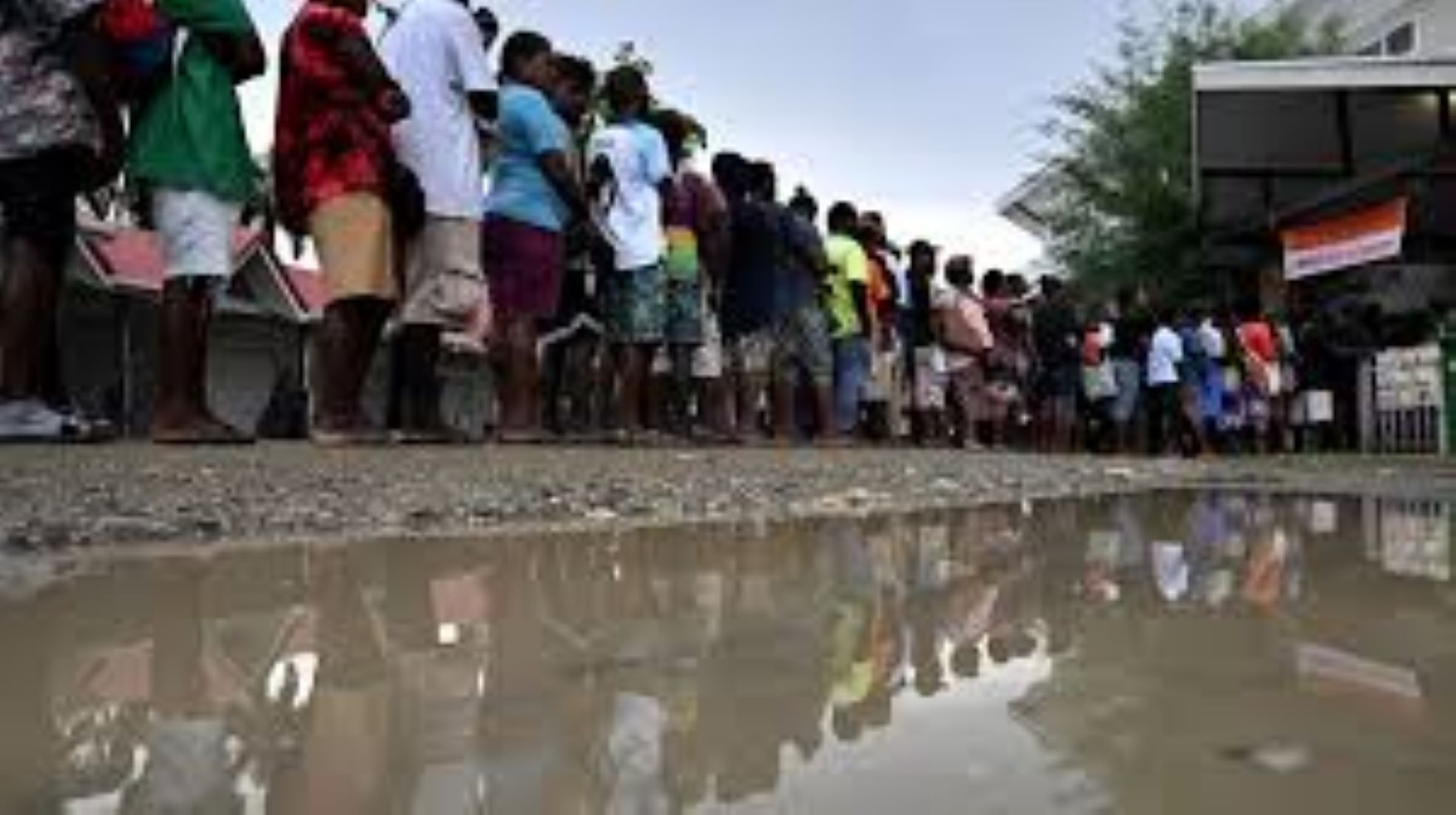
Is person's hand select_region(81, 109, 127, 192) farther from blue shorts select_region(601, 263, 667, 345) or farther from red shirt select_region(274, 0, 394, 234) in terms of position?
blue shorts select_region(601, 263, 667, 345)

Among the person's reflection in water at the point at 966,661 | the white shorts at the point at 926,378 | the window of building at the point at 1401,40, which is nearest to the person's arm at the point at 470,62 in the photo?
the person's reflection in water at the point at 966,661

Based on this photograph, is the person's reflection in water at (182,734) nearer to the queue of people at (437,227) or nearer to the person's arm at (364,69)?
the queue of people at (437,227)

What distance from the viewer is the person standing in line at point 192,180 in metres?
5.68

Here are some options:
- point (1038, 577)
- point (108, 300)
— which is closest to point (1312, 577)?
point (1038, 577)

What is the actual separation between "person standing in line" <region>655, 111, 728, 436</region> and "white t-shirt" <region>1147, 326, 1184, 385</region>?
7660 mm

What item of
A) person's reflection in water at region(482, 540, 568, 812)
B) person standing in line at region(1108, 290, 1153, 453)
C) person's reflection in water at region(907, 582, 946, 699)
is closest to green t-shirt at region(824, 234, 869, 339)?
person standing in line at region(1108, 290, 1153, 453)

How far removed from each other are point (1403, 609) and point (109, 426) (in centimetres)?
398

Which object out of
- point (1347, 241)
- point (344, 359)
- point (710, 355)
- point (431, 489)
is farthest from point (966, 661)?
point (1347, 241)

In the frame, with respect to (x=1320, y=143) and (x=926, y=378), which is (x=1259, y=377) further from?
(x=926, y=378)

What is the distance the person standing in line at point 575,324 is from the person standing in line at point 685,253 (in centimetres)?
44

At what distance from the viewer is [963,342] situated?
1335 cm

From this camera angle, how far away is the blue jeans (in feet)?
36.0

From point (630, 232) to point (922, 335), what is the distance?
503 cm

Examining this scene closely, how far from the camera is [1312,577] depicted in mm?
4125
